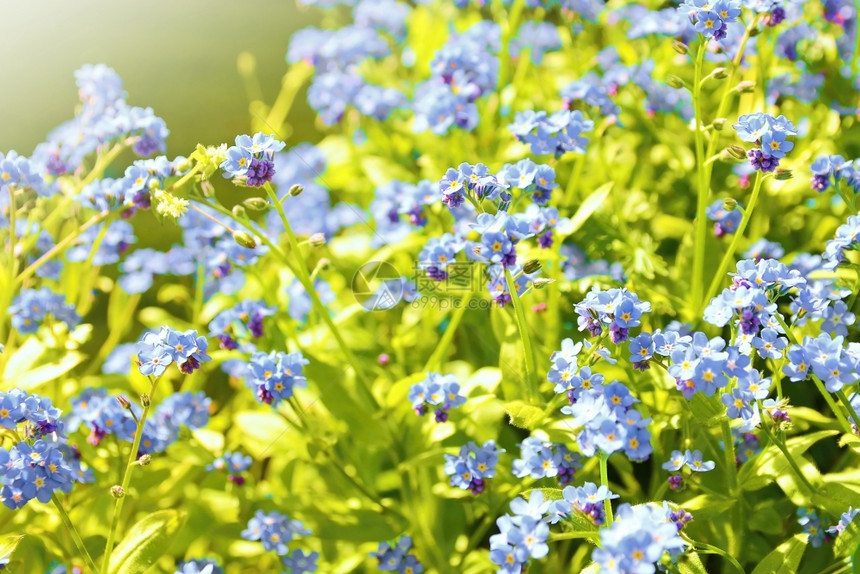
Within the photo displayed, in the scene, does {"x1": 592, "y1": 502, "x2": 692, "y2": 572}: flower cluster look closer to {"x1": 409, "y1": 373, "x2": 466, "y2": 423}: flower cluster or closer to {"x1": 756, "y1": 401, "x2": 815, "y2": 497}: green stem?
{"x1": 756, "y1": 401, "x2": 815, "y2": 497}: green stem

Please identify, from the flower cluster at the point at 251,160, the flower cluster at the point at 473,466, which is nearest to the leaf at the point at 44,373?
the flower cluster at the point at 251,160

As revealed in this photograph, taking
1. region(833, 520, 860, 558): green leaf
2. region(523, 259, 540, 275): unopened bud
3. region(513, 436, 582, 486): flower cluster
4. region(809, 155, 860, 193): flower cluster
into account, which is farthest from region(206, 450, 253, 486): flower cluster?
region(809, 155, 860, 193): flower cluster

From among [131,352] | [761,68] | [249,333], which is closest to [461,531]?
[249,333]

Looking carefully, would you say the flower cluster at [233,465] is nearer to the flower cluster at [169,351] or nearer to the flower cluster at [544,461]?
the flower cluster at [169,351]

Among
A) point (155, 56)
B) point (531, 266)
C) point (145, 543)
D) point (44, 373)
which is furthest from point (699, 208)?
point (155, 56)

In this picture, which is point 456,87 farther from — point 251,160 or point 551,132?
point 251,160

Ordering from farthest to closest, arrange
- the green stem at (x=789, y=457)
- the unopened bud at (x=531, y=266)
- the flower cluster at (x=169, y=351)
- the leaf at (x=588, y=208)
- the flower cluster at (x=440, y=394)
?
the leaf at (x=588, y=208) → the flower cluster at (x=440, y=394) → the unopened bud at (x=531, y=266) → the flower cluster at (x=169, y=351) → the green stem at (x=789, y=457)

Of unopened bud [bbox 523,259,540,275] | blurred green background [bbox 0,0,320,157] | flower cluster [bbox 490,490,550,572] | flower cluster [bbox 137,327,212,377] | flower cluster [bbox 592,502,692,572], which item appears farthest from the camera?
blurred green background [bbox 0,0,320,157]
